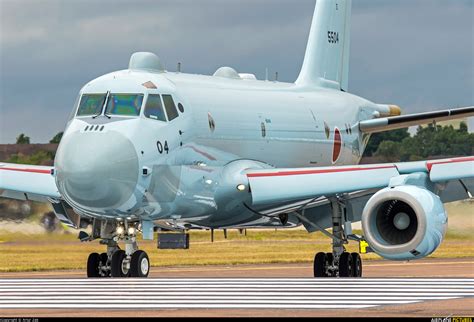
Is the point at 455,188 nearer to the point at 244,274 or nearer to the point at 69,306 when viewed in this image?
the point at 244,274

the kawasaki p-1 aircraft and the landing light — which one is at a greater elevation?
the kawasaki p-1 aircraft

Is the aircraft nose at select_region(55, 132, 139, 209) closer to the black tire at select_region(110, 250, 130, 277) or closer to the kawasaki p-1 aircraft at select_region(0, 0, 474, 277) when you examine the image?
the kawasaki p-1 aircraft at select_region(0, 0, 474, 277)

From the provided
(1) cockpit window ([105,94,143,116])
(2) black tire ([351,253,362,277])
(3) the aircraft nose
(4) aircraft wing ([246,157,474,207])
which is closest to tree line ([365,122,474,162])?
(2) black tire ([351,253,362,277])

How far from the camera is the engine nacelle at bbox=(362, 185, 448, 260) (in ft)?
93.8

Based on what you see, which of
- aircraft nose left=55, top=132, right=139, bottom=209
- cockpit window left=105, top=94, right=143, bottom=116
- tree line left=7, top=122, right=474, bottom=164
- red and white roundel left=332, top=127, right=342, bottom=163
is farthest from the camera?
tree line left=7, top=122, right=474, bottom=164

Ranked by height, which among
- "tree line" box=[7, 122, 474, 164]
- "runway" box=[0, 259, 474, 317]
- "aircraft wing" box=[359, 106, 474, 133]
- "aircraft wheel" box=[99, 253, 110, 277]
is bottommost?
"runway" box=[0, 259, 474, 317]

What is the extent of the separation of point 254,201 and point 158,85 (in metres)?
3.39

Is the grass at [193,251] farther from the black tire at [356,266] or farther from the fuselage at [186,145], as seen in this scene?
the black tire at [356,266]

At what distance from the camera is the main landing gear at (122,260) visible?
97.9ft

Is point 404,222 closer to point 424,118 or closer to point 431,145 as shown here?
point 424,118

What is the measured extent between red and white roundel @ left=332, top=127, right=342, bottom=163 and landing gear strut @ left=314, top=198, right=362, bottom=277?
6232 millimetres

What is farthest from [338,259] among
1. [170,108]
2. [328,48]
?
[328,48]

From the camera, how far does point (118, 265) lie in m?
30.5

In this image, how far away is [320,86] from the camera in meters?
42.6
